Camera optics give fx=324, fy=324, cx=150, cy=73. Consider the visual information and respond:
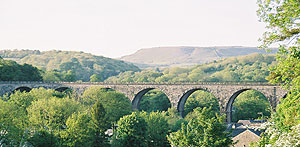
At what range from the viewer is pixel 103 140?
30.3 m

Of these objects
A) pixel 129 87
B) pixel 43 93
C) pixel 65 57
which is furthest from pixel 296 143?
pixel 65 57

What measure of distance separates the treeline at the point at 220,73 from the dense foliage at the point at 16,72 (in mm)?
31810

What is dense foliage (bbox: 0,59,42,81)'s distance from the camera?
61.3 metres

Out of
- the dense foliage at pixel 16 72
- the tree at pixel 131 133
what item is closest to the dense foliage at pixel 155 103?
the dense foliage at pixel 16 72

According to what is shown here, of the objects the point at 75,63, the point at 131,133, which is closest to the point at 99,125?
the point at 131,133

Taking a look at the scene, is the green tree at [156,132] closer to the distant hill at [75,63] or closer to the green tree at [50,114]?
the green tree at [50,114]

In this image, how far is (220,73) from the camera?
350 feet

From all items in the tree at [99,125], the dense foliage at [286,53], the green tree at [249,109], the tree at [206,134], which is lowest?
the green tree at [249,109]

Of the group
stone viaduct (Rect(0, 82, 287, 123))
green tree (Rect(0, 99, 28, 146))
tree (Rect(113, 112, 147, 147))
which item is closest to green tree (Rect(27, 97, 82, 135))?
green tree (Rect(0, 99, 28, 146))

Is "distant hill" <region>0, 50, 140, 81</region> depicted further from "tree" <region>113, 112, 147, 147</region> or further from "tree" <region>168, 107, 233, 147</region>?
"tree" <region>168, 107, 233, 147</region>

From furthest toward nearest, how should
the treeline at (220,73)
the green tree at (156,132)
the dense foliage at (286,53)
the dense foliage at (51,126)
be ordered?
the treeline at (220,73)
the green tree at (156,132)
the dense foliage at (51,126)
the dense foliage at (286,53)

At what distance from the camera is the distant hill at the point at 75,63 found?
439 ft

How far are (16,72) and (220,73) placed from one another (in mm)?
65514

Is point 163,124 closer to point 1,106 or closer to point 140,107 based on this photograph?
point 1,106
